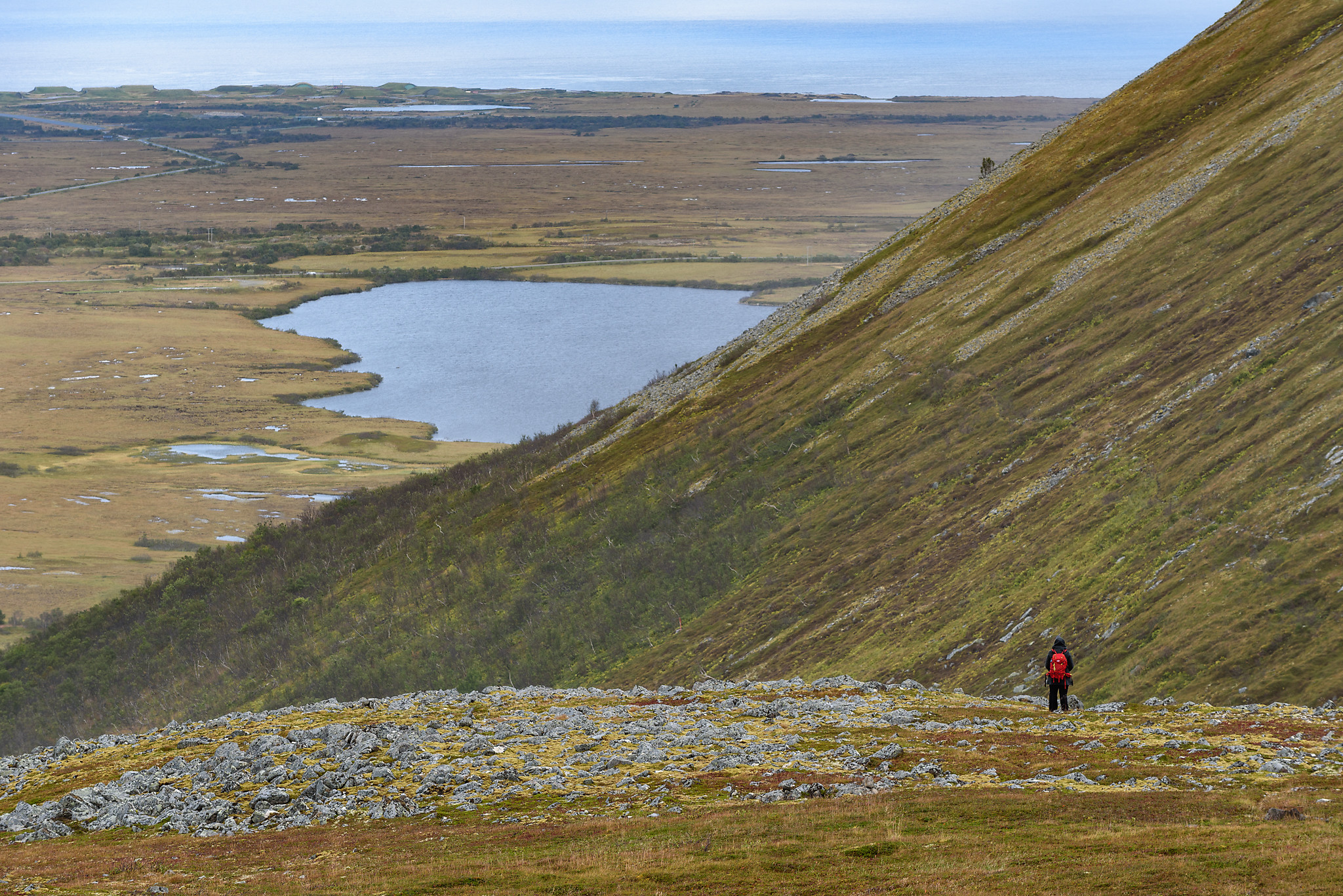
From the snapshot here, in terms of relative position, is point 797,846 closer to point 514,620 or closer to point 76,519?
point 514,620

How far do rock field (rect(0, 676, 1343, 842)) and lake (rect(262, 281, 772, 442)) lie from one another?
7063 centimetres

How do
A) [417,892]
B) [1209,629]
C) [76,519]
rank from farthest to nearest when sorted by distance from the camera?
[76,519], [1209,629], [417,892]

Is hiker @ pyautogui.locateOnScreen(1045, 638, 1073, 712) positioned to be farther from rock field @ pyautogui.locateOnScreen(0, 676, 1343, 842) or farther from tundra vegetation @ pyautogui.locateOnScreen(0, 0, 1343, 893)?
tundra vegetation @ pyautogui.locateOnScreen(0, 0, 1343, 893)

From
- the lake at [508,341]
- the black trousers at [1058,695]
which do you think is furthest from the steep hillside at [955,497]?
the lake at [508,341]

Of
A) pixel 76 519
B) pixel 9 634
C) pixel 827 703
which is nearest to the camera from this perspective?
pixel 827 703

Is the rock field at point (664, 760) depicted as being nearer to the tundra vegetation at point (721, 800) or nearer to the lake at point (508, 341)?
the tundra vegetation at point (721, 800)

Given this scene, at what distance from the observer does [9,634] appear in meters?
66.8

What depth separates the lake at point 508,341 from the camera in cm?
11825

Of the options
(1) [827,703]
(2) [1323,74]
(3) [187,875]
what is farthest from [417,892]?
(2) [1323,74]

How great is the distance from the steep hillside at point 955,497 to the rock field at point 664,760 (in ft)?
9.47

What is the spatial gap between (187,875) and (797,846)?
1030 centimetres

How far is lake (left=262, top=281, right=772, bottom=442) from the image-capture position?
11825 centimetres

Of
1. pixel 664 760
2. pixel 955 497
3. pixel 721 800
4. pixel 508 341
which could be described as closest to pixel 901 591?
pixel 955 497

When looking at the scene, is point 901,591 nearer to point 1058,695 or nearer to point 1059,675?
point 1058,695
